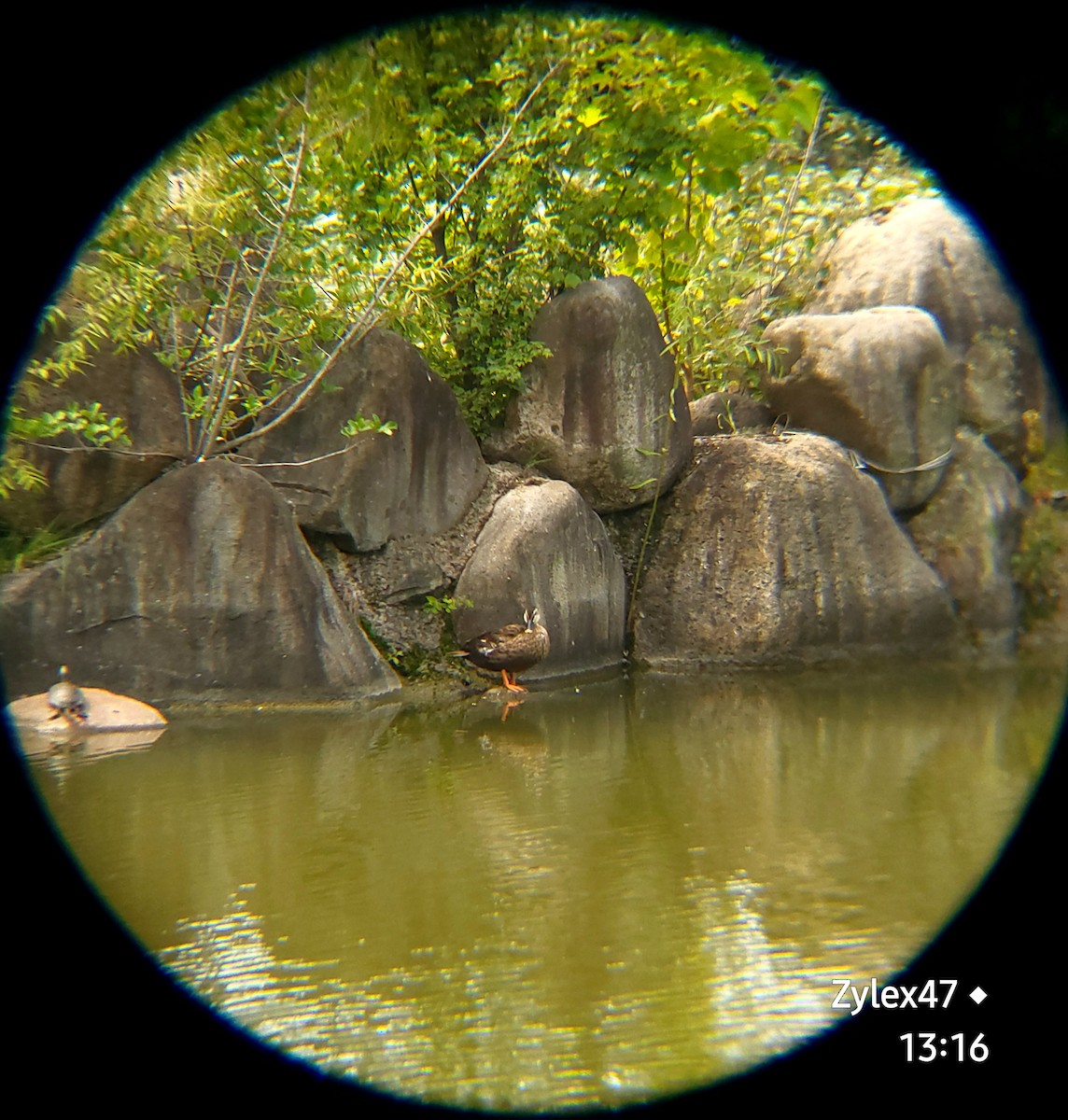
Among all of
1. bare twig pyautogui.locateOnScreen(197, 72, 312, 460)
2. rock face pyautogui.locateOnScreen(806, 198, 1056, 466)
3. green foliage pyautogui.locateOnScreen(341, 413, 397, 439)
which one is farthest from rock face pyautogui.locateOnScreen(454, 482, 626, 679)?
rock face pyautogui.locateOnScreen(806, 198, 1056, 466)

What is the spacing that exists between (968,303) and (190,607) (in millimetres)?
8054

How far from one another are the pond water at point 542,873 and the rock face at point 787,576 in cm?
192

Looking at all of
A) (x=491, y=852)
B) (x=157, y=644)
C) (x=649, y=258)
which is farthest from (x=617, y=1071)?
(x=649, y=258)

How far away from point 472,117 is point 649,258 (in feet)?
7.35

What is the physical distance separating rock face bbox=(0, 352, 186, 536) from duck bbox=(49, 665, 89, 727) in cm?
128

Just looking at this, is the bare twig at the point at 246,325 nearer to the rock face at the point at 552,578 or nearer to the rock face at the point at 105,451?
the rock face at the point at 105,451

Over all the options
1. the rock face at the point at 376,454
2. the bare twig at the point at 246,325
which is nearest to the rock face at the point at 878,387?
the rock face at the point at 376,454

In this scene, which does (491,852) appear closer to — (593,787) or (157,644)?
(593,787)

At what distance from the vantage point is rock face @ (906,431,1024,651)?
9.34 m

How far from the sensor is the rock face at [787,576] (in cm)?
862

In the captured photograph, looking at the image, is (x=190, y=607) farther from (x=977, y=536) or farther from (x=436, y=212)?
(x=977, y=536)

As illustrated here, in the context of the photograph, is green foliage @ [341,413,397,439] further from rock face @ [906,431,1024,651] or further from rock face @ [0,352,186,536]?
rock face @ [906,431,1024,651]

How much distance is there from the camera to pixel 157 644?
22.2ft

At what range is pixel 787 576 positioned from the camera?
8633 mm
